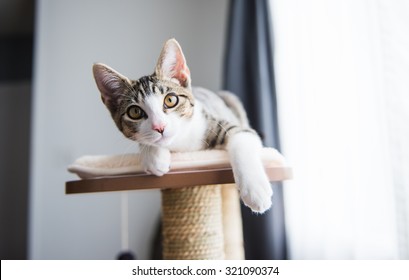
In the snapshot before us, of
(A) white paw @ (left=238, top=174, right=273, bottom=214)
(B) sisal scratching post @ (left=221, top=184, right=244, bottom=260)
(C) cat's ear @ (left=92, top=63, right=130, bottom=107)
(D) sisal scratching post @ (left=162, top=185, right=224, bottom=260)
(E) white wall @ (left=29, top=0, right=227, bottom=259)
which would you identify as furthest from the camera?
(E) white wall @ (left=29, top=0, right=227, bottom=259)

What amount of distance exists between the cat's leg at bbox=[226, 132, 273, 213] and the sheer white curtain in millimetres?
294

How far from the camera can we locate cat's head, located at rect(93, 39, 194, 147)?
0.58 metres

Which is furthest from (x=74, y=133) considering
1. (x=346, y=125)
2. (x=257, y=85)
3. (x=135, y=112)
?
(x=346, y=125)

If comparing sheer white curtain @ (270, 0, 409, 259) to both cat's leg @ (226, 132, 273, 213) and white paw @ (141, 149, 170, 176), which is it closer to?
cat's leg @ (226, 132, 273, 213)

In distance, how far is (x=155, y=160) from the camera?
0.60 metres

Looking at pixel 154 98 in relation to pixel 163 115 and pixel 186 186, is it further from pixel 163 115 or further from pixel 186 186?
pixel 186 186

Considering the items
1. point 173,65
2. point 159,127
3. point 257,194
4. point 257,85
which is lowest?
point 257,194

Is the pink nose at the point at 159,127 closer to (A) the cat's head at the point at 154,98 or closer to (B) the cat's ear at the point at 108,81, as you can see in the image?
(A) the cat's head at the point at 154,98

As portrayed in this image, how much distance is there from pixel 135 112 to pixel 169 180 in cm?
14

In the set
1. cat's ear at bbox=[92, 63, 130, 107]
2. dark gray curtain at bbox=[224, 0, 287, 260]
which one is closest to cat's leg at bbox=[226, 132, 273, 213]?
cat's ear at bbox=[92, 63, 130, 107]

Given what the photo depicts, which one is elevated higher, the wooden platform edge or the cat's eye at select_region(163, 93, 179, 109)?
the cat's eye at select_region(163, 93, 179, 109)

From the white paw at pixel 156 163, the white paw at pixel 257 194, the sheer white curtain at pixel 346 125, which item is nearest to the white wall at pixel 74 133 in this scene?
the sheer white curtain at pixel 346 125

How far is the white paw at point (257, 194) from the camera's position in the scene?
0.50 m
